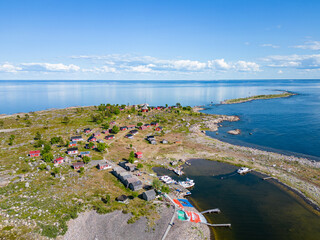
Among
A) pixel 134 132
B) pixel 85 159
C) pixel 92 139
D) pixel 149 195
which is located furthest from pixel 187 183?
pixel 92 139

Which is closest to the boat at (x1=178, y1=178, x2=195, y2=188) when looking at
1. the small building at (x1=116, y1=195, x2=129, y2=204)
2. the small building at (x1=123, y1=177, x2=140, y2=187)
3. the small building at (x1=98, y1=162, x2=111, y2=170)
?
the small building at (x1=123, y1=177, x2=140, y2=187)

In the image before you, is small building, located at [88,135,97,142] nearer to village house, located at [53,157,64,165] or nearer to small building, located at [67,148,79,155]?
small building, located at [67,148,79,155]

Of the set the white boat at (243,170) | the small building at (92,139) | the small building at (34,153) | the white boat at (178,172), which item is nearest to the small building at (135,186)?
the white boat at (178,172)

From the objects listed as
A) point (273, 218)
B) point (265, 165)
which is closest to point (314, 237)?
point (273, 218)

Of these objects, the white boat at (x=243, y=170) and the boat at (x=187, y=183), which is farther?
the white boat at (x=243, y=170)

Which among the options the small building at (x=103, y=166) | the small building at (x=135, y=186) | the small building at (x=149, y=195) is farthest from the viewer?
the small building at (x=103, y=166)

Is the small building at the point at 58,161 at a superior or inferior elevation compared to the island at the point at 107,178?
superior

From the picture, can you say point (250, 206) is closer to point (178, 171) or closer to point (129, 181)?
point (178, 171)

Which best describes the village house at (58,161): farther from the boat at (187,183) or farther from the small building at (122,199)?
the boat at (187,183)
